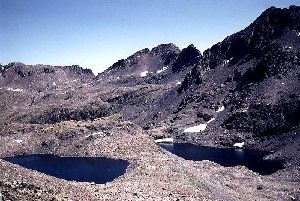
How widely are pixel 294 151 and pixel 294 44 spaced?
73.9m

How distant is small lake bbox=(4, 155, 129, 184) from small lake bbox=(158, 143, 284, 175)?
93.8 feet

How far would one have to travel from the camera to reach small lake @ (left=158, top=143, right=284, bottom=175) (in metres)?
96.4

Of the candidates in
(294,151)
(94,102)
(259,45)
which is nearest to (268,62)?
(259,45)

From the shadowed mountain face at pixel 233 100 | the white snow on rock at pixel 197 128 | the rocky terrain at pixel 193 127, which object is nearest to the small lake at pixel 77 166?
the rocky terrain at pixel 193 127

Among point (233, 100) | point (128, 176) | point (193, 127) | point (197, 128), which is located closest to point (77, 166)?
point (128, 176)

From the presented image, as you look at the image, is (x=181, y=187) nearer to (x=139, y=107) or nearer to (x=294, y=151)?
(x=294, y=151)

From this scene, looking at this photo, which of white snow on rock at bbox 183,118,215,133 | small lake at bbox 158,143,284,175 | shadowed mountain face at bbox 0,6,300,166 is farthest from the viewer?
white snow on rock at bbox 183,118,215,133

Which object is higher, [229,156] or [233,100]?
[233,100]

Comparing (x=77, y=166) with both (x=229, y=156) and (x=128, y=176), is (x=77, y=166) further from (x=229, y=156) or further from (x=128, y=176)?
(x=229, y=156)

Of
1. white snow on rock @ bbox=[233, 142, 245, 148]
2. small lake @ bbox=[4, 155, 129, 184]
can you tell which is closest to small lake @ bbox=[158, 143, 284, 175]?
white snow on rock @ bbox=[233, 142, 245, 148]

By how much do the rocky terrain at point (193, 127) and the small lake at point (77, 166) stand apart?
3.42 metres

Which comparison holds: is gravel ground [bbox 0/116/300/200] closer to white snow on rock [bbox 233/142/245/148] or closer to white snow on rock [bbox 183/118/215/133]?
white snow on rock [bbox 183/118/215/133]

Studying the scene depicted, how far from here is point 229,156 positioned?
112625 millimetres

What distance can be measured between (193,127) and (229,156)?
37.6m
